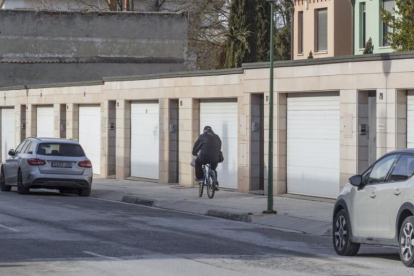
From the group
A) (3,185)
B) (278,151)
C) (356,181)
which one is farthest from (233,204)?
(356,181)

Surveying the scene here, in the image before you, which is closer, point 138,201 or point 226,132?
point 138,201

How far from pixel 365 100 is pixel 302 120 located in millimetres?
3033

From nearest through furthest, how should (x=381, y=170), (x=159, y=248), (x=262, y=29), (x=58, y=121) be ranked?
(x=381, y=170), (x=159, y=248), (x=58, y=121), (x=262, y=29)

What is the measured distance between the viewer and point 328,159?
1045 inches

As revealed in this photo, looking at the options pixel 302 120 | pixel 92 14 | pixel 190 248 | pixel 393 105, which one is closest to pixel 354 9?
pixel 92 14

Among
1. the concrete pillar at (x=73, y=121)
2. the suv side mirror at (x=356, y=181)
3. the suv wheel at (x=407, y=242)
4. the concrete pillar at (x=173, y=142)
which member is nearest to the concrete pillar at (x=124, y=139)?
the concrete pillar at (x=173, y=142)

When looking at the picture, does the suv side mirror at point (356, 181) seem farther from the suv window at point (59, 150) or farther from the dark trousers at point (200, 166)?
the suv window at point (59, 150)

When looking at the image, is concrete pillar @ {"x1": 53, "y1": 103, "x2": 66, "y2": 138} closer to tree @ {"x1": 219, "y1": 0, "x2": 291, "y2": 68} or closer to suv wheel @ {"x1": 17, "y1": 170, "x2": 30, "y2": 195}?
tree @ {"x1": 219, "y1": 0, "x2": 291, "y2": 68}

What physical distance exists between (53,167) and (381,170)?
51.8ft

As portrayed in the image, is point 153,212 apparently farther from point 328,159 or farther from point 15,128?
point 15,128

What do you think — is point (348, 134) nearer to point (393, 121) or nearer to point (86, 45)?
point (393, 121)

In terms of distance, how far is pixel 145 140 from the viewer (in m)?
37.2

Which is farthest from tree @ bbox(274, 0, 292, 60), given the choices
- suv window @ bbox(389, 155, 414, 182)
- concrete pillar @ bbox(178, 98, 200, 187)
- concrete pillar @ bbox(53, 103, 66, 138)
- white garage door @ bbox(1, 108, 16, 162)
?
suv window @ bbox(389, 155, 414, 182)

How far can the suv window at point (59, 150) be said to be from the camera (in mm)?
29547
